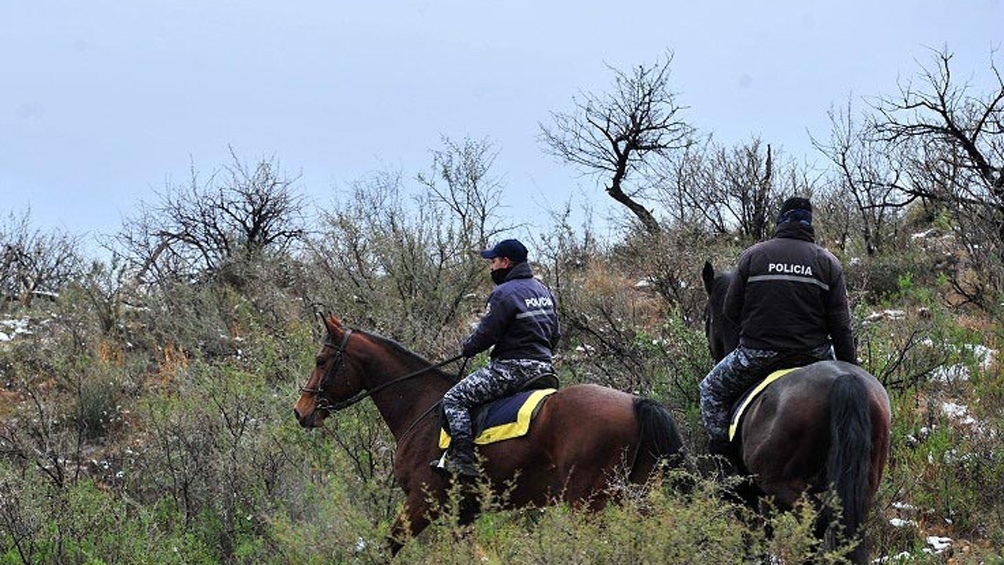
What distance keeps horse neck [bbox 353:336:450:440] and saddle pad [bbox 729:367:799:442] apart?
2134 mm

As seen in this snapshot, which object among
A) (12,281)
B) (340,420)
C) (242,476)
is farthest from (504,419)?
(12,281)

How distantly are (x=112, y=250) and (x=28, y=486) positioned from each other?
10857 mm

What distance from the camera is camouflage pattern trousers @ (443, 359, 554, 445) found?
6.83 metres

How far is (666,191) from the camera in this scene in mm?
19234

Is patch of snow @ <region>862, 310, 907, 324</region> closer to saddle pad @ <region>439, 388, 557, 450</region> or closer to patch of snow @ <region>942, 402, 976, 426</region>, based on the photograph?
patch of snow @ <region>942, 402, 976, 426</region>

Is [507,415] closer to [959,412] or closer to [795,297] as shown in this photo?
[795,297]

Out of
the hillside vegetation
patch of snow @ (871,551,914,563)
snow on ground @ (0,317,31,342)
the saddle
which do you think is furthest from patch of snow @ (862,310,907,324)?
snow on ground @ (0,317,31,342)

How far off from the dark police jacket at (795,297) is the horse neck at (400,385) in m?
2.36

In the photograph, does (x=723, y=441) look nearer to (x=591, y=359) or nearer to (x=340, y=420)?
(x=340, y=420)

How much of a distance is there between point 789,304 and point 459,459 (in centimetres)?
239

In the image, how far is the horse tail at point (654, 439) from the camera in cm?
616

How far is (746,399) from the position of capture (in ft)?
20.6

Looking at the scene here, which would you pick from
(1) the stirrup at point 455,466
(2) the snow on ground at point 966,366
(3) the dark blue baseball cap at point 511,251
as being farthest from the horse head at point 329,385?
(2) the snow on ground at point 966,366

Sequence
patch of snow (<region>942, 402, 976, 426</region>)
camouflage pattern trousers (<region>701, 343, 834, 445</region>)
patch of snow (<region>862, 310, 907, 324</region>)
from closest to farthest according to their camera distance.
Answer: camouflage pattern trousers (<region>701, 343, 834, 445</region>), patch of snow (<region>942, 402, 976, 426</region>), patch of snow (<region>862, 310, 907, 324</region>)
